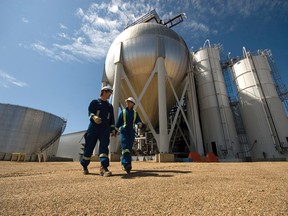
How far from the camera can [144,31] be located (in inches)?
413

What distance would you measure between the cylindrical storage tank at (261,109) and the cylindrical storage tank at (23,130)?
2550 cm

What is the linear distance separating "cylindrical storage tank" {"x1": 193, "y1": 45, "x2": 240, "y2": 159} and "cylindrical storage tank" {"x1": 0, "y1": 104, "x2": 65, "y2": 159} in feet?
73.3

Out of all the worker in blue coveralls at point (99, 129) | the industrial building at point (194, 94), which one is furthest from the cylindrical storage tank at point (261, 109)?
the worker in blue coveralls at point (99, 129)

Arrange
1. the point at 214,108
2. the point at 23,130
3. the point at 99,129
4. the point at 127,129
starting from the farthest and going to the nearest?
1. the point at 23,130
2. the point at 214,108
3. the point at 127,129
4. the point at 99,129

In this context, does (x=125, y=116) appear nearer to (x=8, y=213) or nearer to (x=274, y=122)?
(x=8, y=213)

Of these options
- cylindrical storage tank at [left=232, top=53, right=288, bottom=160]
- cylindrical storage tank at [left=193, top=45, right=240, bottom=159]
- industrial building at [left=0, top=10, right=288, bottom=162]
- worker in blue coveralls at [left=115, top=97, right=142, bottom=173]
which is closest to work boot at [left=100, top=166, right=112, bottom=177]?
worker in blue coveralls at [left=115, top=97, right=142, bottom=173]

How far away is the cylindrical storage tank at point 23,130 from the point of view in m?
20.3

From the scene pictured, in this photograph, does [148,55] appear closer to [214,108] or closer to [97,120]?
[214,108]

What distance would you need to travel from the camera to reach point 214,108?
12.8m

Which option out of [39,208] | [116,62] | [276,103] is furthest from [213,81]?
[39,208]

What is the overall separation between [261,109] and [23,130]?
27.2 m

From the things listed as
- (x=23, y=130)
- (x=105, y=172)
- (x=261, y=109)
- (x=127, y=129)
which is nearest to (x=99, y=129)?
(x=127, y=129)

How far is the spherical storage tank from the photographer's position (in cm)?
986

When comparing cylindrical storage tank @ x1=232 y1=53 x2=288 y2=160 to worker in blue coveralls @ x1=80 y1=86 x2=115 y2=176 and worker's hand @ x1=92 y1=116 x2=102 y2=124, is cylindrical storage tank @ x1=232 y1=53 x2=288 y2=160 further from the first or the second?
worker's hand @ x1=92 y1=116 x2=102 y2=124
